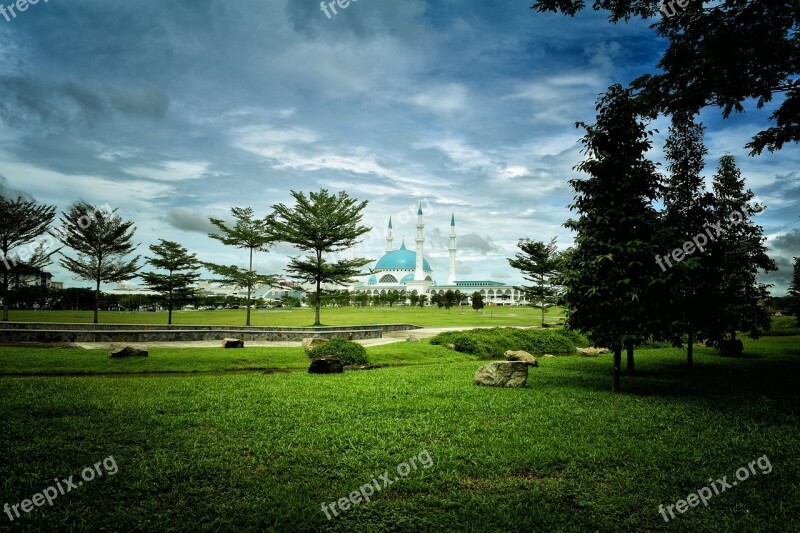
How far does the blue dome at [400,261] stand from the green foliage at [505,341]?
110 metres

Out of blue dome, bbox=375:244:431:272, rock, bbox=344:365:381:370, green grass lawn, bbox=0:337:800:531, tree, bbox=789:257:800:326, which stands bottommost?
rock, bbox=344:365:381:370

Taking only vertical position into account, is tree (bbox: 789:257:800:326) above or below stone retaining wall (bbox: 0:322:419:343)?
above

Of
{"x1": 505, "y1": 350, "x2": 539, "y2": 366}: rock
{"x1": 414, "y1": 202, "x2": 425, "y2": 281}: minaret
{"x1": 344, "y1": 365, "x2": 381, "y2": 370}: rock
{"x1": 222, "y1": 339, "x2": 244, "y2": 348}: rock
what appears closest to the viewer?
{"x1": 344, "y1": 365, "x2": 381, "y2": 370}: rock

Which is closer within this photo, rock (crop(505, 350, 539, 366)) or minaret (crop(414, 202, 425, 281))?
rock (crop(505, 350, 539, 366))

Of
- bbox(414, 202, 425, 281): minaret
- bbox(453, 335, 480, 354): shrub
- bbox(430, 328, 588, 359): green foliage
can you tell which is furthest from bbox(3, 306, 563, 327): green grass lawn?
bbox(414, 202, 425, 281): minaret

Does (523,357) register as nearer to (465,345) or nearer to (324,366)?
(465,345)

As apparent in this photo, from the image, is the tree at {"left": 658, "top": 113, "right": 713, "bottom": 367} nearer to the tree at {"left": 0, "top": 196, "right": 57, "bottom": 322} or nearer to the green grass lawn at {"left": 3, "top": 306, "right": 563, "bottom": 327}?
the green grass lawn at {"left": 3, "top": 306, "right": 563, "bottom": 327}

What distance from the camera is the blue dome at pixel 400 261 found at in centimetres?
13425

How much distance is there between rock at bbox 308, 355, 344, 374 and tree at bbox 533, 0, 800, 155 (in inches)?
423

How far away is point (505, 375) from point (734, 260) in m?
9.86

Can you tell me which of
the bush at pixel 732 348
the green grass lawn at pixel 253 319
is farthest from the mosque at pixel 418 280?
the bush at pixel 732 348

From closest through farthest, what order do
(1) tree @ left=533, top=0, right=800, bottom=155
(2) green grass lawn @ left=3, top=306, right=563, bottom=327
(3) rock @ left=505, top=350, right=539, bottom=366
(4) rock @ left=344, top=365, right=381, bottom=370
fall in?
(1) tree @ left=533, top=0, right=800, bottom=155, (4) rock @ left=344, top=365, right=381, bottom=370, (3) rock @ left=505, top=350, right=539, bottom=366, (2) green grass lawn @ left=3, top=306, right=563, bottom=327

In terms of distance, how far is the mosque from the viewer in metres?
122

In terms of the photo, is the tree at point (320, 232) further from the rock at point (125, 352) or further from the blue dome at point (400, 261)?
the blue dome at point (400, 261)
